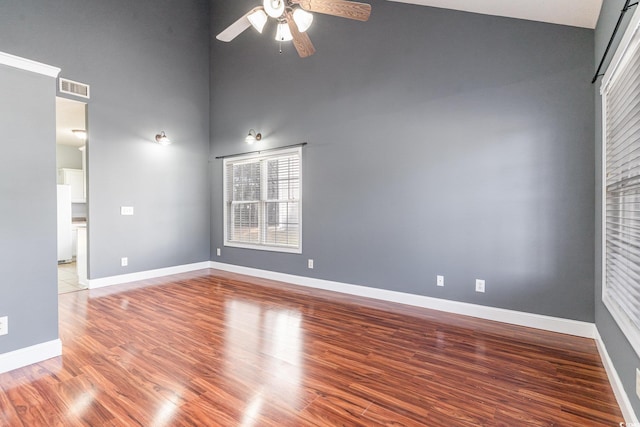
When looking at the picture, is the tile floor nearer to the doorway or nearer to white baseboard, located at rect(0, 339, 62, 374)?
the doorway

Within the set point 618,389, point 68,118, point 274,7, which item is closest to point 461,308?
point 618,389

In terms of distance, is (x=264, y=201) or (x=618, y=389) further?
(x=264, y=201)

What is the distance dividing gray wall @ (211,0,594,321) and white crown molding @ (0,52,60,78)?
9.60ft

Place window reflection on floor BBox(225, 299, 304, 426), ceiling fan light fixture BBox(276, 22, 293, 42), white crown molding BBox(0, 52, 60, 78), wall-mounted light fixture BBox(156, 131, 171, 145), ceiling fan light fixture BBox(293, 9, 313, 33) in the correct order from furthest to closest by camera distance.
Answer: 1. wall-mounted light fixture BBox(156, 131, 171, 145)
2. ceiling fan light fixture BBox(276, 22, 293, 42)
3. ceiling fan light fixture BBox(293, 9, 313, 33)
4. white crown molding BBox(0, 52, 60, 78)
5. window reflection on floor BBox(225, 299, 304, 426)

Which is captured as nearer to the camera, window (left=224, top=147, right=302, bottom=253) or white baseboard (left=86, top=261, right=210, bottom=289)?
white baseboard (left=86, top=261, right=210, bottom=289)

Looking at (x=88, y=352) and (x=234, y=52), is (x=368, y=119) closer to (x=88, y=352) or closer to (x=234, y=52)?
(x=234, y=52)

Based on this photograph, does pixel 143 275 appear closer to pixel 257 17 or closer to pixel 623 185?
pixel 257 17

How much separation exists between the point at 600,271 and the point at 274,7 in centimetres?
334

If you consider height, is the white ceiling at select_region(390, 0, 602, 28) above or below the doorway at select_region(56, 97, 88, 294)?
above

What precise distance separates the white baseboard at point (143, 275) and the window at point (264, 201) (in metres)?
0.72

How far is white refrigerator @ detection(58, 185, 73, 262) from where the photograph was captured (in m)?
6.48

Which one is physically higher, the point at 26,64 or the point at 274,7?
the point at 274,7

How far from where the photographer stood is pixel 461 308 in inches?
134

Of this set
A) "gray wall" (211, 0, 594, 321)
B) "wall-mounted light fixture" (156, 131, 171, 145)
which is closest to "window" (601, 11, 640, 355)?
"gray wall" (211, 0, 594, 321)
